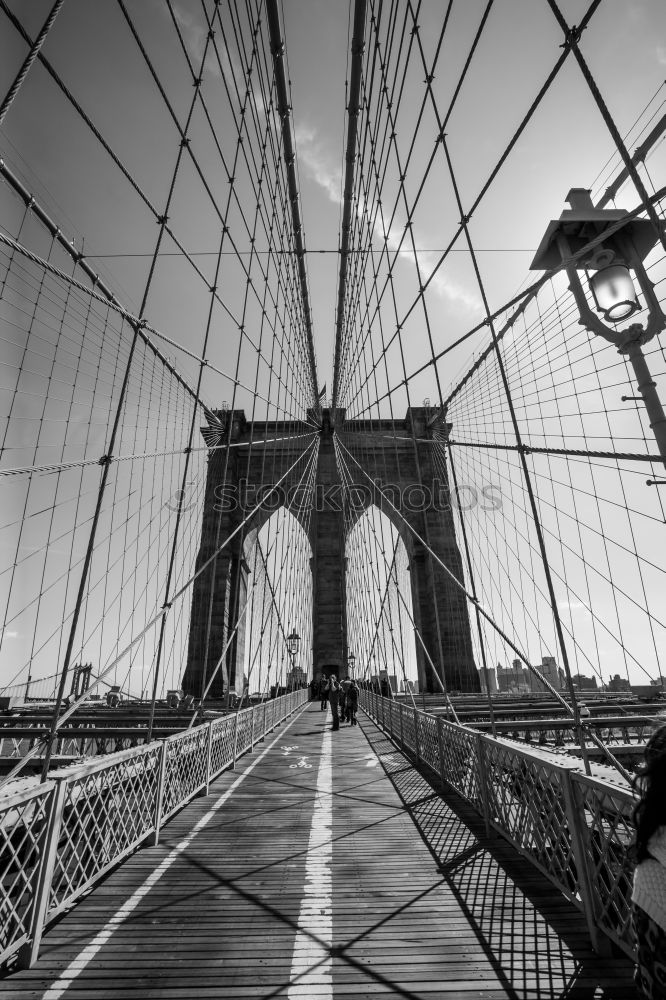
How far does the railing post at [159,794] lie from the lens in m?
4.21

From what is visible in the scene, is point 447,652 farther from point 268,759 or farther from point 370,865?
point 370,865

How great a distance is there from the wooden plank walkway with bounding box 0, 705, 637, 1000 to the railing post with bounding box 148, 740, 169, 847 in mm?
120

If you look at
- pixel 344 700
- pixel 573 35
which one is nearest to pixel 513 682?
pixel 344 700

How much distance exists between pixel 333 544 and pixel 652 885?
2646 centimetres

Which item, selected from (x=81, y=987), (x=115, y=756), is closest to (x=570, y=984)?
(x=81, y=987)

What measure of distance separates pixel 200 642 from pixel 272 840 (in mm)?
20175

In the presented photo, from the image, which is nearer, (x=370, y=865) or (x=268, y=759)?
(x=370, y=865)

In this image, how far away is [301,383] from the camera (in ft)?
80.4

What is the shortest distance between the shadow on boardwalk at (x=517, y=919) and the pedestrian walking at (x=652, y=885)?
4.19 ft

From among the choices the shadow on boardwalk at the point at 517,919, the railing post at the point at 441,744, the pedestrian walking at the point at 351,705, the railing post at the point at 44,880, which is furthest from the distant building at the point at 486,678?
the pedestrian walking at the point at 351,705

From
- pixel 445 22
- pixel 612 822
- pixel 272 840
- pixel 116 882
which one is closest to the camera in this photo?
pixel 612 822

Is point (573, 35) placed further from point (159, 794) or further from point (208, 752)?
point (208, 752)

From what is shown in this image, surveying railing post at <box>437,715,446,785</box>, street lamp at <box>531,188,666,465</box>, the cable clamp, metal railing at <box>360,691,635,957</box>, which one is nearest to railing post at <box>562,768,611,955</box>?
metal railing at <box>360,691,635,957</box>

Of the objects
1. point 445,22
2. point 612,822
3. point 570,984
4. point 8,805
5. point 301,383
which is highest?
point 301,383
